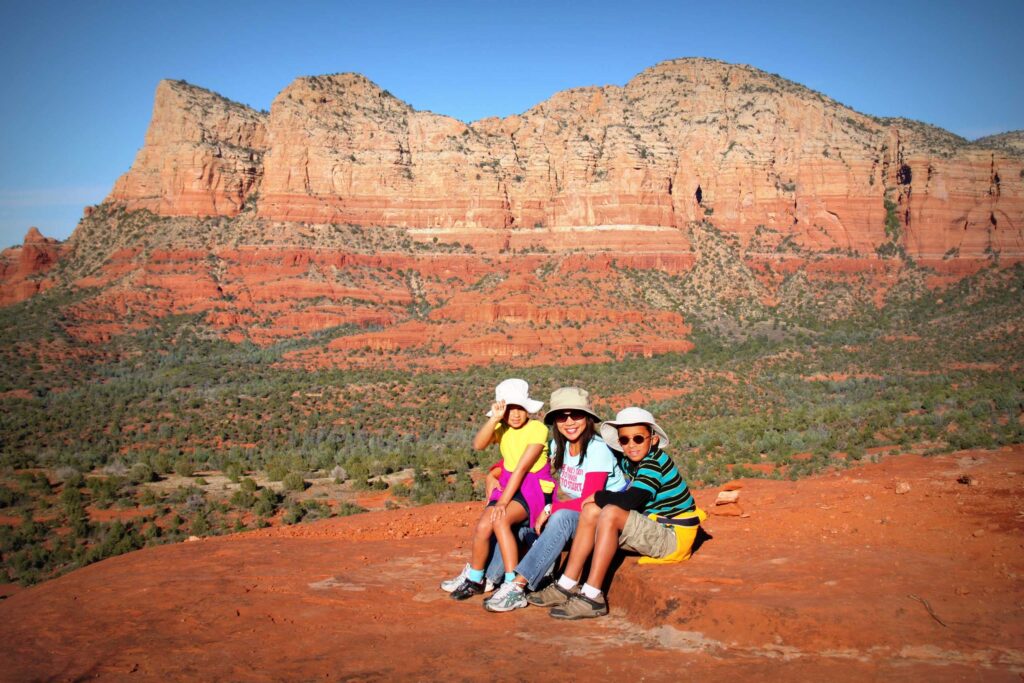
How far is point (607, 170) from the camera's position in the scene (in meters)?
76.2

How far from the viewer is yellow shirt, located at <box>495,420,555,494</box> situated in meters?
7.32

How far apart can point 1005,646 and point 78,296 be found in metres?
78.4

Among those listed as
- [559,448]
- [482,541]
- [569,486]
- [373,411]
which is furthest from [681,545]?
[373,411]

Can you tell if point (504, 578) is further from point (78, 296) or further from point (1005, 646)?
point (78, 296)

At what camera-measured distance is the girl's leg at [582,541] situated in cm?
671

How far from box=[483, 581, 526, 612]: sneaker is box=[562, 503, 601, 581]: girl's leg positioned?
472 millimetres

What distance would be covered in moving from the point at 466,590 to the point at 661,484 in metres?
2.17

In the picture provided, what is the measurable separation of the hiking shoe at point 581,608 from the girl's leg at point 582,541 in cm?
20

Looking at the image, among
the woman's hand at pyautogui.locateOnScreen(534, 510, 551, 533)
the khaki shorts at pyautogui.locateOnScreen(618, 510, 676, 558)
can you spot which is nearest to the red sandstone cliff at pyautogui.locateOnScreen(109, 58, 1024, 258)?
the woman's hand at pyautogui.locateOnScreen(534, 510, 551, 533)

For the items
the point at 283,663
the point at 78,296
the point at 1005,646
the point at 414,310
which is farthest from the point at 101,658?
the point at 78,296

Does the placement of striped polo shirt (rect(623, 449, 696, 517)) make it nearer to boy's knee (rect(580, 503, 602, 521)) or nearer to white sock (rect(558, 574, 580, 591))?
boy's knee (rect(580, 503, 602, 521))

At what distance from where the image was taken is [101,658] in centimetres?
600

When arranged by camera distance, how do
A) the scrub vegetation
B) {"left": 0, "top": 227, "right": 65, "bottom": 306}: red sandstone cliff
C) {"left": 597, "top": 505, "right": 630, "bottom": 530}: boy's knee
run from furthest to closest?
{"left": 0, "top": 227, "right": 65, "bottom": 306}: red sandstone cliff
the scrub vegetation
{"left": 597, "top": 505, "right": 630, "bottom": 530}: boy's knee

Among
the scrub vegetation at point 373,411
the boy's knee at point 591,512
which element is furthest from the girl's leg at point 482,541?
the scrub vegetation at point 373,411
